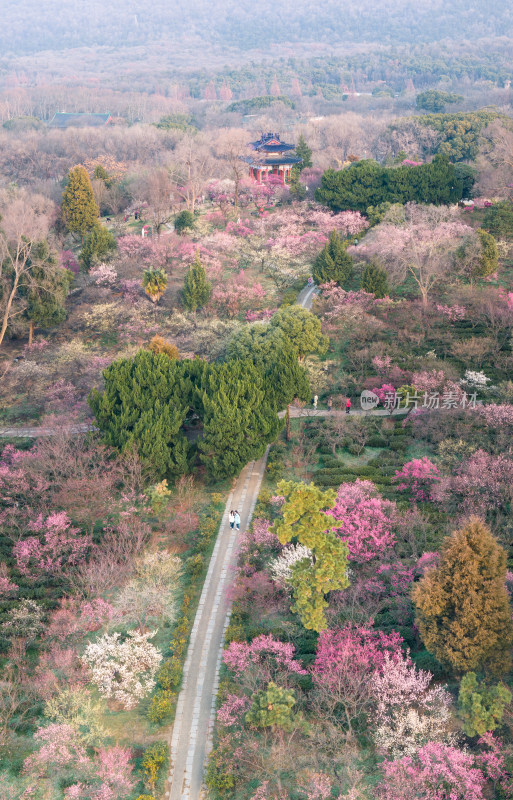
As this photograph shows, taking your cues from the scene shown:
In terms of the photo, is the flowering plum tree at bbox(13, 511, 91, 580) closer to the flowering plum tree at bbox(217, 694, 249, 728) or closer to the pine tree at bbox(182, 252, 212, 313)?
the flowering plum tree at bbox(217, 694, 249, 728)

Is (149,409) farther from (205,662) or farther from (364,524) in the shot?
(205,662)

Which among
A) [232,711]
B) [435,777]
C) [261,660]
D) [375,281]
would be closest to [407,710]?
[435,777]

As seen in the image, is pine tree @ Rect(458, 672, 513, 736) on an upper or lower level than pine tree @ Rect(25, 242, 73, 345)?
lower

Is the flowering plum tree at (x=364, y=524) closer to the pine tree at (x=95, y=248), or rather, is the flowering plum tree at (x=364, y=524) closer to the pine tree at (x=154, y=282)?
the pine tree at (x=154, y=282)

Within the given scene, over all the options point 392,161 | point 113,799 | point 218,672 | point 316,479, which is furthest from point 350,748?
point 392,161

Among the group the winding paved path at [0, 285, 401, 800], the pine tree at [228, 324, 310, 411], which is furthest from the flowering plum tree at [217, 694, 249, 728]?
the pine tree at [228, 324, 310, 411]
